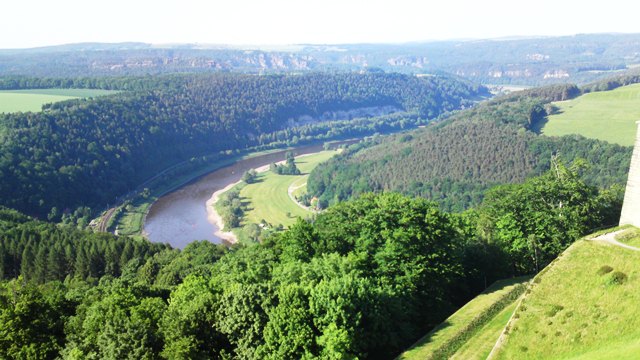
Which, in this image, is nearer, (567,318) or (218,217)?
(567,318)

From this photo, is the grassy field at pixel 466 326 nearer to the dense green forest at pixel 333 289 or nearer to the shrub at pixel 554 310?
the dense green forest at pixel 333 289

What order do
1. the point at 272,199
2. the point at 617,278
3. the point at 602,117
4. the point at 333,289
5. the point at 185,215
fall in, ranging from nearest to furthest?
the point at 617,278 < the point at 333,289 < the point at 185,215 < the point at 272,199 < the point at 602,117

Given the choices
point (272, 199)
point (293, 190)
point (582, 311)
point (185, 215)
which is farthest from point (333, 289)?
point (293, 190)

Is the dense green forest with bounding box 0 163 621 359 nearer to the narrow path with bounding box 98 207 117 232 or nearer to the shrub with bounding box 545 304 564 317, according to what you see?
the shrub with bounding box 545 304 564 317

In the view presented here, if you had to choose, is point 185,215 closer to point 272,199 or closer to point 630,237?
point 272,199

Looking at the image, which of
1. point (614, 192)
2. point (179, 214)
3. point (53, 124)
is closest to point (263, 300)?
point (614, 192)

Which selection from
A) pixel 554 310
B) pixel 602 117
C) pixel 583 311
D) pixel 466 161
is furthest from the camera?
pixel 602 117

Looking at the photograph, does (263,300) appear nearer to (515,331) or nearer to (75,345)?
(75,345)
